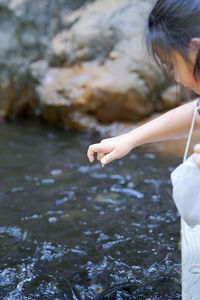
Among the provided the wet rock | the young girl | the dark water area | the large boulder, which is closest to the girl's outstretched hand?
the young girl

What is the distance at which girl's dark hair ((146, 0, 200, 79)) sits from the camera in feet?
3.82

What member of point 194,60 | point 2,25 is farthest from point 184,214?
point 2,25

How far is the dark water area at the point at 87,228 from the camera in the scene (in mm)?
1758

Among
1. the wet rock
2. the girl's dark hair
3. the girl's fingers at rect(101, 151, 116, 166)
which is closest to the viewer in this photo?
the girl's dark hair

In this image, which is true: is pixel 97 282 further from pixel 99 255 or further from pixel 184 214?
pixel 184 214

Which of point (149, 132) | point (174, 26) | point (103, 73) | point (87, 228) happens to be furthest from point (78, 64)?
point (174, 26)

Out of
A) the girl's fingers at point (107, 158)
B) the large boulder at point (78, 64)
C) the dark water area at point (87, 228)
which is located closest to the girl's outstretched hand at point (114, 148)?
the girl's fingers at point (107, 158)

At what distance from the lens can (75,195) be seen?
2836 millimetres

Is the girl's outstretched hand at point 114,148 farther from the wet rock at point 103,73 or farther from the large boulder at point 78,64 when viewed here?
the wet rock at point 103,73

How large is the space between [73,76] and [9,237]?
309 cm

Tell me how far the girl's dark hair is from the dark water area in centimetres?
101

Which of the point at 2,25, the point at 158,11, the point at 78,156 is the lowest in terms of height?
the point at 78,156

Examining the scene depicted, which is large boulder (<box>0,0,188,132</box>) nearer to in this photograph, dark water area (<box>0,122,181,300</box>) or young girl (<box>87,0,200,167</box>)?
dark water area (<box>0,122,181,300</box>)

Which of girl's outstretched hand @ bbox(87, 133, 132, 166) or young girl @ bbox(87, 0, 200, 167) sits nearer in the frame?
young girl @ bbox(87, 0, 200, 167)
